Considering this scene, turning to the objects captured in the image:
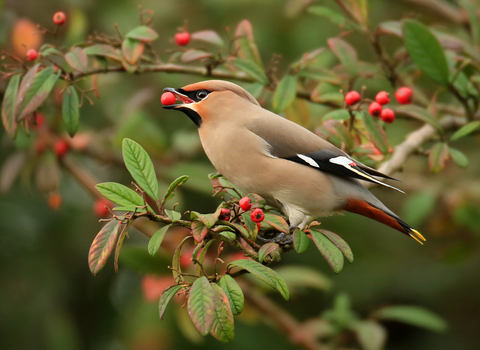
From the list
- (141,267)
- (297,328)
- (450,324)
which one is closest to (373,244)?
(450,324)

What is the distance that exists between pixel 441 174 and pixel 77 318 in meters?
3.30

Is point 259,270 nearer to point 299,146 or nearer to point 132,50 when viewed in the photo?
point 299,146

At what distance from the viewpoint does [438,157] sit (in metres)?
2.54

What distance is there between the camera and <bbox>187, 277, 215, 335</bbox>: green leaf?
158 cm

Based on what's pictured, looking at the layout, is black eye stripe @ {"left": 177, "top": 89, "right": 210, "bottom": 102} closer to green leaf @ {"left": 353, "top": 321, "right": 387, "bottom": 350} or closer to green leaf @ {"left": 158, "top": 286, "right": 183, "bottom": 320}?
green leaf @ {"left": 158, "top": 286, "right": 183, "bottom": 320}

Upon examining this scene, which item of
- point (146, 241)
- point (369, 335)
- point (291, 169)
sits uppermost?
point (291, 169)

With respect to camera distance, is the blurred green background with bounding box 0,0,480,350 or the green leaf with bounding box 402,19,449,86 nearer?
the green leaf with bounding box 402,19,449,86

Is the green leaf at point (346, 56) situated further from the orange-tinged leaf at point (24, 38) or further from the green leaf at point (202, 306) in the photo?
Result: the orange-tinged leaf at point (24, 38)

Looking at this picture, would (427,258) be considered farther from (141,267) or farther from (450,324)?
(141,267)

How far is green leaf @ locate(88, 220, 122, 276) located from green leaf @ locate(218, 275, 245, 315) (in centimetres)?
36

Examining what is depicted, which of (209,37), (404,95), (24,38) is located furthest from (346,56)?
(24,38)

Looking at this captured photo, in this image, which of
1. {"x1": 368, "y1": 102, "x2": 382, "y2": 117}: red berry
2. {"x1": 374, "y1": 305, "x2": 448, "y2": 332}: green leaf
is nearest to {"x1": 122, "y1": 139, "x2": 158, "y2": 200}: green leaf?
{"x1": 368, "y1": 102, "x2": 382, "y2": 117}: red berry

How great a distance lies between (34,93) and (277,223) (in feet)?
3.79

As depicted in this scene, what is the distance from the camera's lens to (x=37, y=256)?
177 inches
